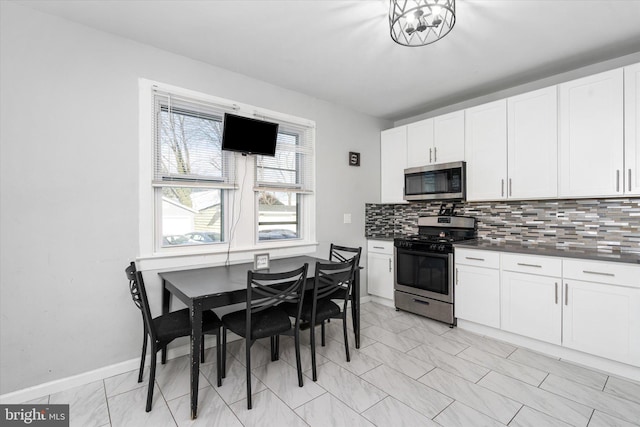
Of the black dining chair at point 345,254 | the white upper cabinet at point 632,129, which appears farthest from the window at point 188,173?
the white upper cabinet at point 632,129

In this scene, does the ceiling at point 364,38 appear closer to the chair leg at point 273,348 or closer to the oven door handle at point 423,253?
the oven door handle at point 423,253

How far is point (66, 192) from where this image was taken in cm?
213

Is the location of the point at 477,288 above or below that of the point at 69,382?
above

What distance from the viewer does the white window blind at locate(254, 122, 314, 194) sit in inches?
125

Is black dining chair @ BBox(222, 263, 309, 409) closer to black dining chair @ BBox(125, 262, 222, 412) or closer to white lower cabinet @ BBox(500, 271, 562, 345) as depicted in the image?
black dining chair @ BBox(125, 262, 222, 412)

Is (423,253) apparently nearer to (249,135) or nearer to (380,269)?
(380,269)

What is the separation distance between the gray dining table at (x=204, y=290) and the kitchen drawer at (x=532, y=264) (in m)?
1.46

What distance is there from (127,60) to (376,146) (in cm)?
306

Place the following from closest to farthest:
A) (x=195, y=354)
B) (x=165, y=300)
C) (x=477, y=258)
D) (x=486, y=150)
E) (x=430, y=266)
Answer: (x=195, y=354) → (x=165, y=300) → (x=477, y=258) → (x=486, y=150) → (x=430, y=266)

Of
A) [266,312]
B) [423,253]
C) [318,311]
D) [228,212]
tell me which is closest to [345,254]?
[423,253]

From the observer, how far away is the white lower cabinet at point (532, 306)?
256 centimetres

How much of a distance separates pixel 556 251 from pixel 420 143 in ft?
6.20

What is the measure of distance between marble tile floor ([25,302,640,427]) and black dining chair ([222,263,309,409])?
199 mm

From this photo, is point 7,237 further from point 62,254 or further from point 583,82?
point 583,82
